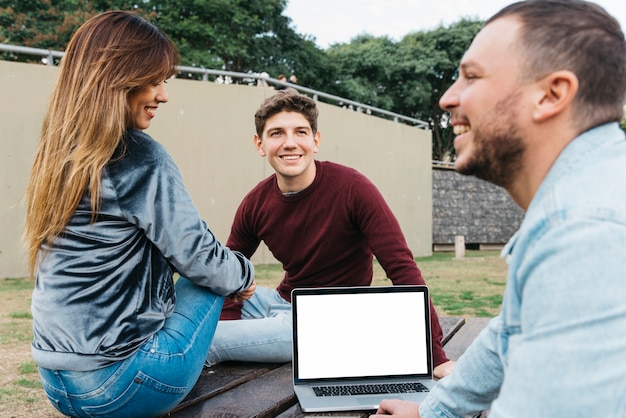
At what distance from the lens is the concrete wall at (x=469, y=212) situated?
18.3 m

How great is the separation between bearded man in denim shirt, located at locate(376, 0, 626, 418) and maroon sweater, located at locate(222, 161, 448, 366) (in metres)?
1.37

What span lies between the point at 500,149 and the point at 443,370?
1243 millimetres

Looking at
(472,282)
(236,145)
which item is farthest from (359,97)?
(472,282)

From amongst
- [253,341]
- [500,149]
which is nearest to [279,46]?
[253,341]

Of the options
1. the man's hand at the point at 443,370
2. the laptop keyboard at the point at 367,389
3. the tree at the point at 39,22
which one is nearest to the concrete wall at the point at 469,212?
the tree at the point at 39,22

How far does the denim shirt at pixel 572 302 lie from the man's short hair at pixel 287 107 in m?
2.17

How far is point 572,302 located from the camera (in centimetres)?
77

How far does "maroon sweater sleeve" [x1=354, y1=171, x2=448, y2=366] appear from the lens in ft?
8.24

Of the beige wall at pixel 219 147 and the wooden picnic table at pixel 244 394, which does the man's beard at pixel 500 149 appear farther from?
the beige wall at pixel 219 147

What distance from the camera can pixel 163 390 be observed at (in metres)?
1.81

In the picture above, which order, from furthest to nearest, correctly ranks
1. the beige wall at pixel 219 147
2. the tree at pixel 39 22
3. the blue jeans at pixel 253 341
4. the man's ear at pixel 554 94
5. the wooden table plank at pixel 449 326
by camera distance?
the tree at pixel 39 22, the beige wall at pixel 219 147, the wooden table plank at pixel 449 326, the blue jeans at pixel 253 341, the man's ear at pixel 554 94

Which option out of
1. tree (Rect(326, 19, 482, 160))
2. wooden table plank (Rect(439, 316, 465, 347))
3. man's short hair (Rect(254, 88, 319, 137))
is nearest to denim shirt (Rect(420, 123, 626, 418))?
wooden table plank (Rect(439, 316, 465, 347))

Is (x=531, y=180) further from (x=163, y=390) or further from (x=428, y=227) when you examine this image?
(x=428, y=227)

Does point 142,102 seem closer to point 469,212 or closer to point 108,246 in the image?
point 108,246
